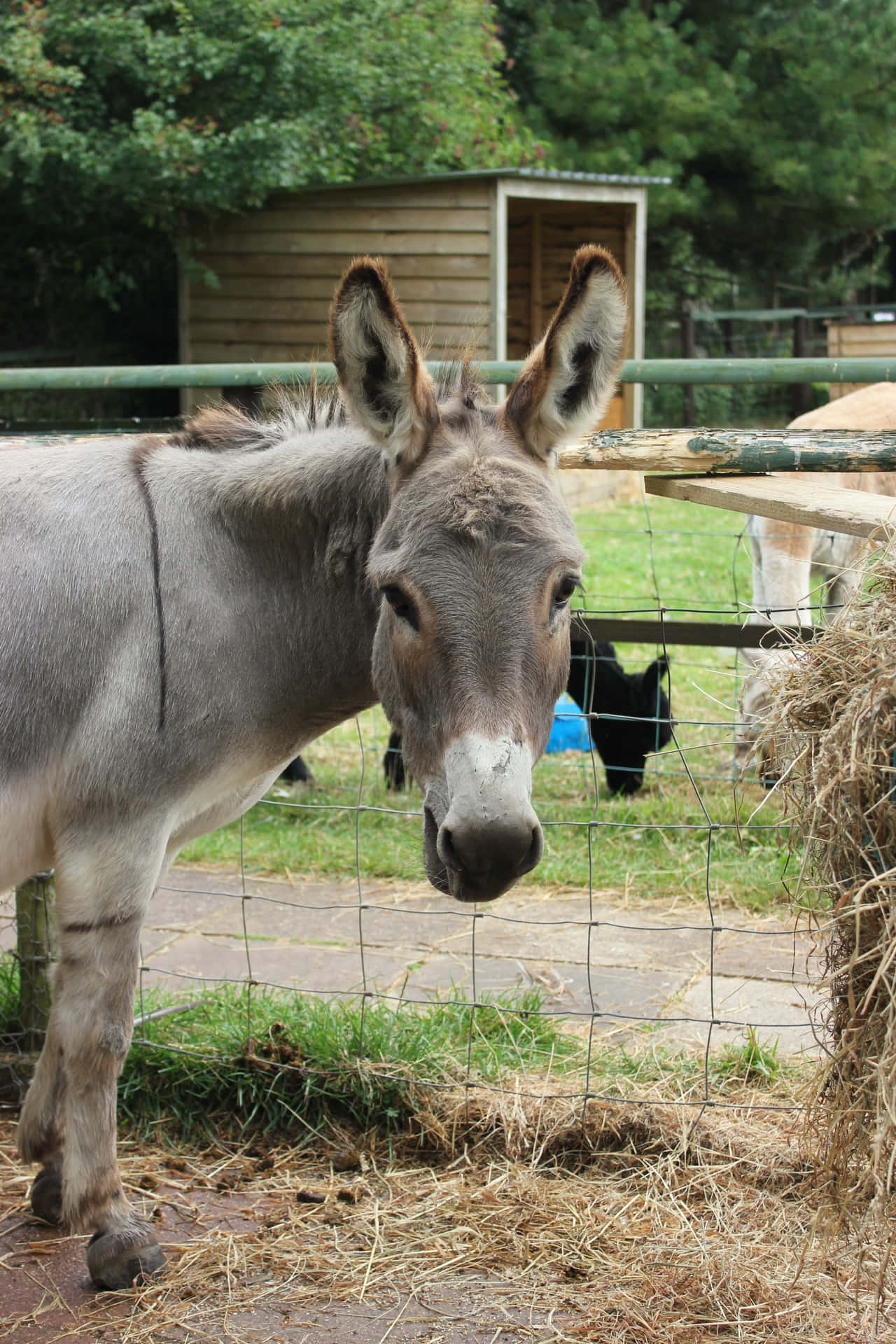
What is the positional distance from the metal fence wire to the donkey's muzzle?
0.68m

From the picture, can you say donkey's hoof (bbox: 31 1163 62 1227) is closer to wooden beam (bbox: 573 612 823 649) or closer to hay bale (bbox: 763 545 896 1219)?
hay bale (bbox: 763 545 896 1219)

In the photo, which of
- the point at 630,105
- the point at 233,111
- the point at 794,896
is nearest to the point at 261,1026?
the point at 794,896

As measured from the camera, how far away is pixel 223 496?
2594mm

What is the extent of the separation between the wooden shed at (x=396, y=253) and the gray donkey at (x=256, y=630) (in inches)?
360

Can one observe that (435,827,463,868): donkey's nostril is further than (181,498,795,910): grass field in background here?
No

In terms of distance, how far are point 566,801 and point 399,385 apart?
3405 millimetres

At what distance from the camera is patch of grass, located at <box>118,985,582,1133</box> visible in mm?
3094

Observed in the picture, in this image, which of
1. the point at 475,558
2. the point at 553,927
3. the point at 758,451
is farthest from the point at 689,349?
the point at 475,558

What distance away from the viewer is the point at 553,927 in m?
4.30

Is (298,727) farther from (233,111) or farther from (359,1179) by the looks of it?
(233,111)

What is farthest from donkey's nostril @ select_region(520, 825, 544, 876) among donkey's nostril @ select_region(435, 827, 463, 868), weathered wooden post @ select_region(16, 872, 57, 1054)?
weathered wooden post @ select_region(16, 872, 57, 1054)

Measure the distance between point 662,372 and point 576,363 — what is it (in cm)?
121

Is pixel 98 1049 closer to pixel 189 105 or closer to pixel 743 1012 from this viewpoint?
pixel 743 1012

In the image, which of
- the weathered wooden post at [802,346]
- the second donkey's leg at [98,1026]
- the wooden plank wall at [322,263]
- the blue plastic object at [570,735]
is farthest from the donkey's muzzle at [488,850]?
the weathered wooden post at [802,346]
